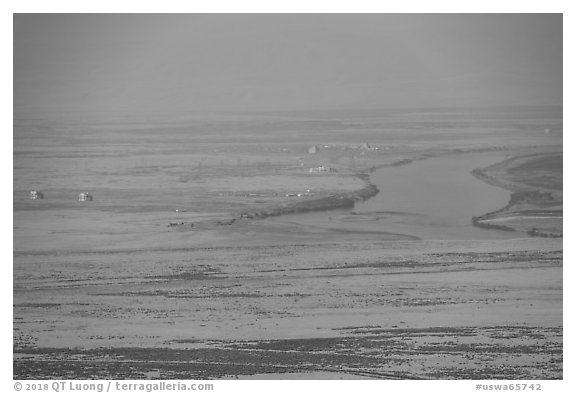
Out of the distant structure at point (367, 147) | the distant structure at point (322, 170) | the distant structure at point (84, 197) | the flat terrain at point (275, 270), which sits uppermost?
the distant structure at point (367, 147)

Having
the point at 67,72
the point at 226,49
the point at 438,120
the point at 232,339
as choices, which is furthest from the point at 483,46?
the point at 232,339

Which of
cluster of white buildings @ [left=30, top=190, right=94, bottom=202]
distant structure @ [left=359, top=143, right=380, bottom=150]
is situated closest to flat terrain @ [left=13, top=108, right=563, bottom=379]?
cluster of white buildings @ [left=30, top=190, right=94, bottom=202]

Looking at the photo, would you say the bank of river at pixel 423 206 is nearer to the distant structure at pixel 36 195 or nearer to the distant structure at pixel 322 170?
the distant structure at pixel 322 170

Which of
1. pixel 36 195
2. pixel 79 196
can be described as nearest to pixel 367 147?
pixel 79 196

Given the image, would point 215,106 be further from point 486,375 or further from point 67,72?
point 486,375

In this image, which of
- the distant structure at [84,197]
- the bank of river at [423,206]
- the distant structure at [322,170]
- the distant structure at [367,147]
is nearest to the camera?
the bank of river at [423,206]

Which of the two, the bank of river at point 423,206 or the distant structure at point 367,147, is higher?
the distant structure at point 367,147

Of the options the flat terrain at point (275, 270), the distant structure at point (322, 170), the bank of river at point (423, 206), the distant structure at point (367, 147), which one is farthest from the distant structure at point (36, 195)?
the distant structure at point (367, 147)

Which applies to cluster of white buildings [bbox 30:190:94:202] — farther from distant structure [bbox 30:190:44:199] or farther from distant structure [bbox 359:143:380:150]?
distant structure [bbox 359:143:380:150]
